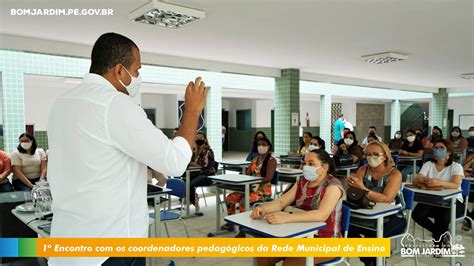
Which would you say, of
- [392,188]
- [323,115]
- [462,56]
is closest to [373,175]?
[392,188]

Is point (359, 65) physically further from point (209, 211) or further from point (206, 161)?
point (209, 211)

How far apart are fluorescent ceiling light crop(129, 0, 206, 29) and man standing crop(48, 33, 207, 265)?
2197mm

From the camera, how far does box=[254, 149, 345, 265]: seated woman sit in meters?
2.12

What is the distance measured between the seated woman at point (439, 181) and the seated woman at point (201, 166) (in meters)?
2.93

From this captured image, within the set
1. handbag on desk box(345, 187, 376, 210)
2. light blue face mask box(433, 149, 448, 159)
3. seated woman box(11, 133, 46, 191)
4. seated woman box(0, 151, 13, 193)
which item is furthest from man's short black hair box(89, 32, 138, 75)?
seated woman box(0, 151, 13, 193)

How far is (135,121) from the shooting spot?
1033mm

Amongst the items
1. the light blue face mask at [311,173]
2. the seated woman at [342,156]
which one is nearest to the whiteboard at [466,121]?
the seated woman at [342,156]

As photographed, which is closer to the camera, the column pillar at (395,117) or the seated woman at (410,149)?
the seated woman at (410,149)

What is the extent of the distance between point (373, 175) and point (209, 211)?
2930 millimetres

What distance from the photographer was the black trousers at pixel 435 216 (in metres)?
3.27

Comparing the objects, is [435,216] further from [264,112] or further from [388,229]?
[264,112]

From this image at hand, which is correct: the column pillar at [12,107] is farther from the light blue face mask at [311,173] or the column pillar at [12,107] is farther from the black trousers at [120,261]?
the black trousers at [120,261]

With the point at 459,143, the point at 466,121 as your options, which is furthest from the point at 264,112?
the point at 466,121

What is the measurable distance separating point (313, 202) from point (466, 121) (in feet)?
48.7
